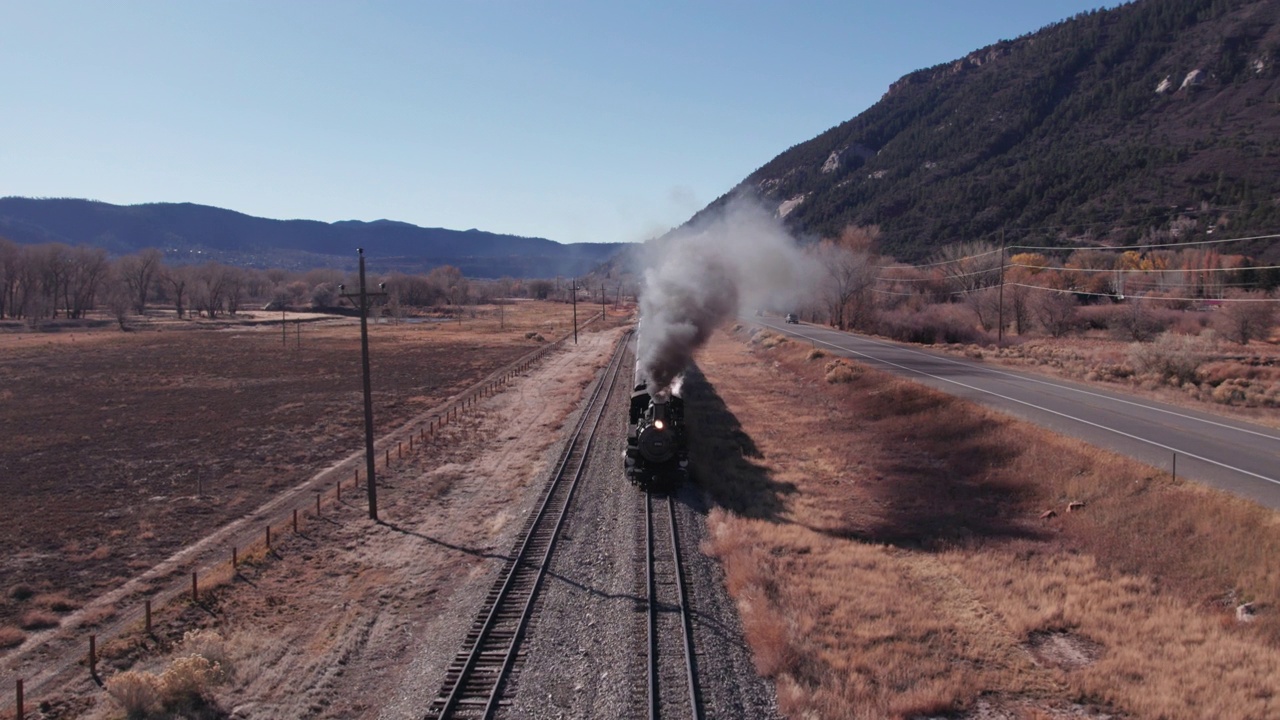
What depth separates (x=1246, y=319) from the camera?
58.5 meters

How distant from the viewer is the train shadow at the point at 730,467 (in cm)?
2284

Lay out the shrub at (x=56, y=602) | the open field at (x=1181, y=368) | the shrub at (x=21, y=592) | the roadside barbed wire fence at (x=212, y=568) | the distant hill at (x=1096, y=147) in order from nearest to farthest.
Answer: the roadside barbed wire fence at (x=212, y=568)
the shrub at (x=56, y=602)
the shrub at (x=21, y=592)
the open field at (x=1181, y=368)
the distant hill at (x=1096, y=147)

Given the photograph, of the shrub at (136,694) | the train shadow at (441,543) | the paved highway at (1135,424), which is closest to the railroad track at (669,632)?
the train shadow at (441,543)

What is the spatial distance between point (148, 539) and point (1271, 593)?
86.0ft

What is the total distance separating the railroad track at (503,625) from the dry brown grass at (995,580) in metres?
4.20

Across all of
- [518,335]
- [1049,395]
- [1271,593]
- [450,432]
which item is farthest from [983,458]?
[518,335]

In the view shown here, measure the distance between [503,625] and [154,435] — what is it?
97.6 ft

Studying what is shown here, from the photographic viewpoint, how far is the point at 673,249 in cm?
Result: 4088

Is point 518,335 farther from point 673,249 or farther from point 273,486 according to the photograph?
point 273,486

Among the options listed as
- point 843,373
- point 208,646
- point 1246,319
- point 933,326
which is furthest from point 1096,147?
point 208,646

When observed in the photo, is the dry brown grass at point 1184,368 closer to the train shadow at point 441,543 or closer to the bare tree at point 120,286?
the train shadow at point 441,543

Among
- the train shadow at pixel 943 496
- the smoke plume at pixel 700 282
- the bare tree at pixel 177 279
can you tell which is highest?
the bare tree at pixel 177 279

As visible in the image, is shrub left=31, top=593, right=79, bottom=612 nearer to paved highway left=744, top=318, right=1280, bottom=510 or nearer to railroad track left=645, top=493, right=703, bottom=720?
railroad track left=645, top=493, right=703, bottom=720

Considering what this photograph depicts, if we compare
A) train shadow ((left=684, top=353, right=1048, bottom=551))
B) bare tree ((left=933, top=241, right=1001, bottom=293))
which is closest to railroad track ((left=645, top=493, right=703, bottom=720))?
train shadow ((left=684, top=353, right=1048, bottom=551))
